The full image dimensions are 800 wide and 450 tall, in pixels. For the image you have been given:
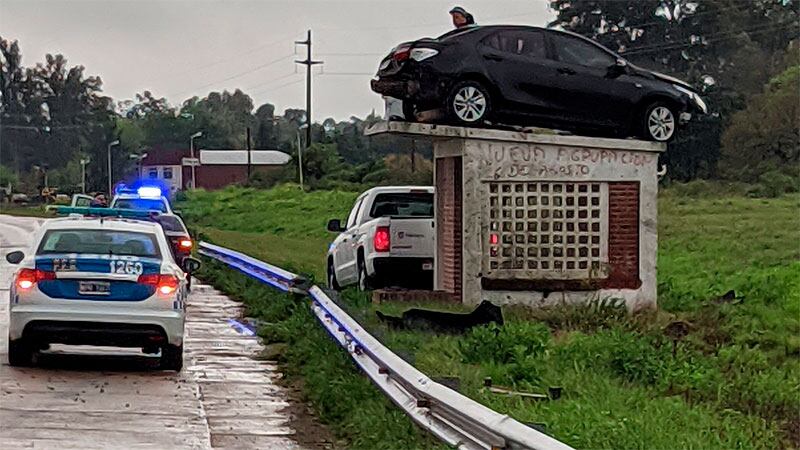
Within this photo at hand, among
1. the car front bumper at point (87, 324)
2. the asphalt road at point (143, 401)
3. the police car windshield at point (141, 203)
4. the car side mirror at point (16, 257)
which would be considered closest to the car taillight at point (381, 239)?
the asphalt road at point (143, 401)

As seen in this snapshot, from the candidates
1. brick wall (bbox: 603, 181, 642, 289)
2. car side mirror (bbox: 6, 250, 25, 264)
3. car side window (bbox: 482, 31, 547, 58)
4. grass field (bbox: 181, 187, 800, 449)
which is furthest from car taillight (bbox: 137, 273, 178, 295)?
brick wall (bbox: 603, 181, 642, 289)

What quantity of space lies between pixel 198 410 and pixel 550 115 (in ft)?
26.5

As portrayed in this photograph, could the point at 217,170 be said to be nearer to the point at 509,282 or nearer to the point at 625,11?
the point at 625,11

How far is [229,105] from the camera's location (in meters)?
149

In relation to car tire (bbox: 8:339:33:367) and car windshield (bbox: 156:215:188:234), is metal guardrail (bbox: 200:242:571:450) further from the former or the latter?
car windshield (bbox: 156:215:188:234)

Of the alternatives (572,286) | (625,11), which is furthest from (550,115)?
(625,11)

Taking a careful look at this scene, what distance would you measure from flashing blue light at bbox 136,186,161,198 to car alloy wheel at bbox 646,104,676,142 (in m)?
14.1

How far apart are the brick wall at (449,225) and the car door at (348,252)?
186cm

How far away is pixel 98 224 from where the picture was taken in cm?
1393

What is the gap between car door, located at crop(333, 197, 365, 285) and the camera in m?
20.5

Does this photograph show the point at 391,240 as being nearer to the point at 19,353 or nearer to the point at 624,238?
the point at 624,238

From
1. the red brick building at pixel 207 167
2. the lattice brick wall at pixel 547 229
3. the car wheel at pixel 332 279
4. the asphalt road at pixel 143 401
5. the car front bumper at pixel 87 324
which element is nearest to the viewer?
the asphalt road at pixel 143 401

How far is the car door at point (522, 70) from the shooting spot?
699 inches

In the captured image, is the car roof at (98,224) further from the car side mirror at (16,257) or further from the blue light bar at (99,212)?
the blue light bar at (99,212)
